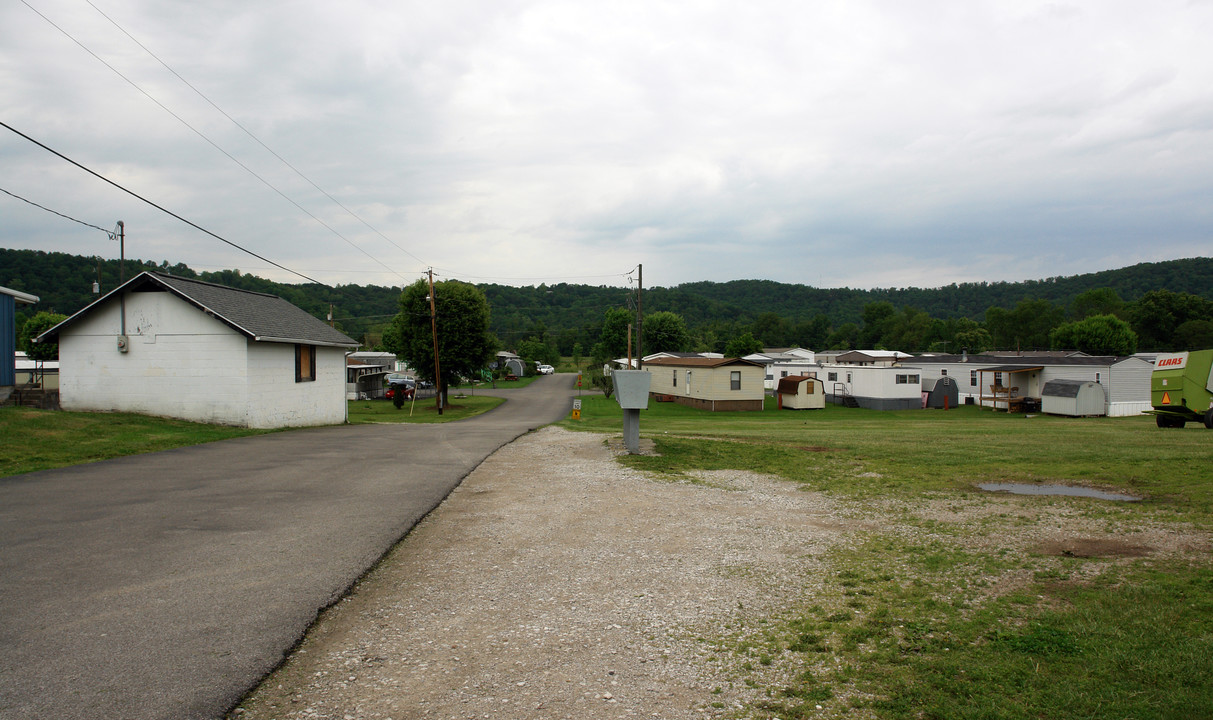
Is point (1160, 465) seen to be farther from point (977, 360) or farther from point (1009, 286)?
point (1009, 286)

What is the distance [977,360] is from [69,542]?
191 ft

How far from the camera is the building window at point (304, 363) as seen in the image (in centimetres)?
2350

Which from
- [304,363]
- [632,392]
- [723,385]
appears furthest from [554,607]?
[723,385]

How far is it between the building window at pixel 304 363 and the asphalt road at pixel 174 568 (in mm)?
11095

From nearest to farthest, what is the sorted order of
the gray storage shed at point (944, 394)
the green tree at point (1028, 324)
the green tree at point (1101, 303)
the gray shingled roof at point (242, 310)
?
1. the gray shingled roof at point (242, 310)
2. the gray storage shed at point (944, 394)
3. the green tree at point (1101, 303)
4. the green tree at point (1028, 324)

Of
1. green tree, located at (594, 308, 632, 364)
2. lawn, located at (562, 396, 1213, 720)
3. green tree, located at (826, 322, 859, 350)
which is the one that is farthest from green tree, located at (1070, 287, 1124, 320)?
lawn, located at (562, 396, 1213, 720)

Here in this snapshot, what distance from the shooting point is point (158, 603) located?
520 centimetres

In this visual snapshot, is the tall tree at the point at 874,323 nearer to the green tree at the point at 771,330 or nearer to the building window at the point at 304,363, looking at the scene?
the green tree at the point at 771,330

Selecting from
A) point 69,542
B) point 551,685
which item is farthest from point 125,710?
point 69,542

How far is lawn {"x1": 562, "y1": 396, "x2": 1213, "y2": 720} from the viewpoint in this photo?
3998mm

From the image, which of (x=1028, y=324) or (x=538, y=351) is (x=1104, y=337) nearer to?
(x=1028, y=324)

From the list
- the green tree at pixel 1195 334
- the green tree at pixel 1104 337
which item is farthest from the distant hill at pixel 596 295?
the green tree at pixel 1104 337

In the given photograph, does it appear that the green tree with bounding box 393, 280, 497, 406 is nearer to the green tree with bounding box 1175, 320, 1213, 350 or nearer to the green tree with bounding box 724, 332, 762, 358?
the green tree with bounding box 724, 332, 762, 358

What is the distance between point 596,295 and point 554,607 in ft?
393
